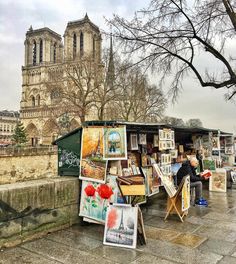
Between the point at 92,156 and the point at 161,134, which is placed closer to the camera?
the point at 92,156

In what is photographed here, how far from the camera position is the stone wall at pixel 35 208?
4.29 meters

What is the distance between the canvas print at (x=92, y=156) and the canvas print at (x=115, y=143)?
0.10 m

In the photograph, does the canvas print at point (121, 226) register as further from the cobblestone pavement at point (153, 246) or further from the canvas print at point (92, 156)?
the canvas print at point (92, 156)

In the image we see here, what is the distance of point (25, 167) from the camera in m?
28.6

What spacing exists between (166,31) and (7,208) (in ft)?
23.5

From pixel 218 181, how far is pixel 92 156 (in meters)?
5.66

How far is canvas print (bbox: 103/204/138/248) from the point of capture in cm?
437

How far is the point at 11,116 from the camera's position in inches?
4321

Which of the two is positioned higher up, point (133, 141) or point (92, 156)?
point (133, 141)

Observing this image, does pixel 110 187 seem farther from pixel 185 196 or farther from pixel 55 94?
pixel 55 94

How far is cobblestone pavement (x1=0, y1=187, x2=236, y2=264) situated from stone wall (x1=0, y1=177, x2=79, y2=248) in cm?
17

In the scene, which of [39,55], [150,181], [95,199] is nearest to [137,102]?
[150,181]

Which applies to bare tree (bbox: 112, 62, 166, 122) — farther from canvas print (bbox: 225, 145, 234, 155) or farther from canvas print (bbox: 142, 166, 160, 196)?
canvas print (bbox: 142, 166, 160, 196)

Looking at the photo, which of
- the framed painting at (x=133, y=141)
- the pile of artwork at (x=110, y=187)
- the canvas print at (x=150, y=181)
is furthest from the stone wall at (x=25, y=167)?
the pile of artwork at (x=110, y=187)
